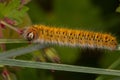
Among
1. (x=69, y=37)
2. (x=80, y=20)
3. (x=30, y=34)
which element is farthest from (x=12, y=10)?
(x=80, y=20)

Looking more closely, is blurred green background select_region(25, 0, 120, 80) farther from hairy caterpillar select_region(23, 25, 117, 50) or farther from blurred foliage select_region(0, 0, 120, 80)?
hairy caterpillar select_region(23, 25, 117, 50)

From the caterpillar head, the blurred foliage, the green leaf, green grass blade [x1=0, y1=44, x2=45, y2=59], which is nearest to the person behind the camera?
green grass blade [x1=0, y1=44, x2=45, y2=59]

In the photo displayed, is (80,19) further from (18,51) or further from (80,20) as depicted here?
(18,51)

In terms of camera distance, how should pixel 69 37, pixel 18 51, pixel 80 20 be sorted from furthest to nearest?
1. pixel 80 20
2. pixel 69 37
3. pixel 18 51

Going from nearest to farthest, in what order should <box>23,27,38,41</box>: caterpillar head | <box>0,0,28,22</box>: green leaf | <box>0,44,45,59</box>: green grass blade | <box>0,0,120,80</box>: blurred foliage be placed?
1. <box>0,44,45,59</box>: green grass blade
2. <box>23,27,38,41</box>: caterpillar head
3. <box>0,0,28,22</box>: green leaf
4. <box>0,0,120,80</box>: blurred foliage

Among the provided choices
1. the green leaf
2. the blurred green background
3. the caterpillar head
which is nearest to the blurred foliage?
the blurred green background

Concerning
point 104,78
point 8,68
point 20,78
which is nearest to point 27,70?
point 20,78
